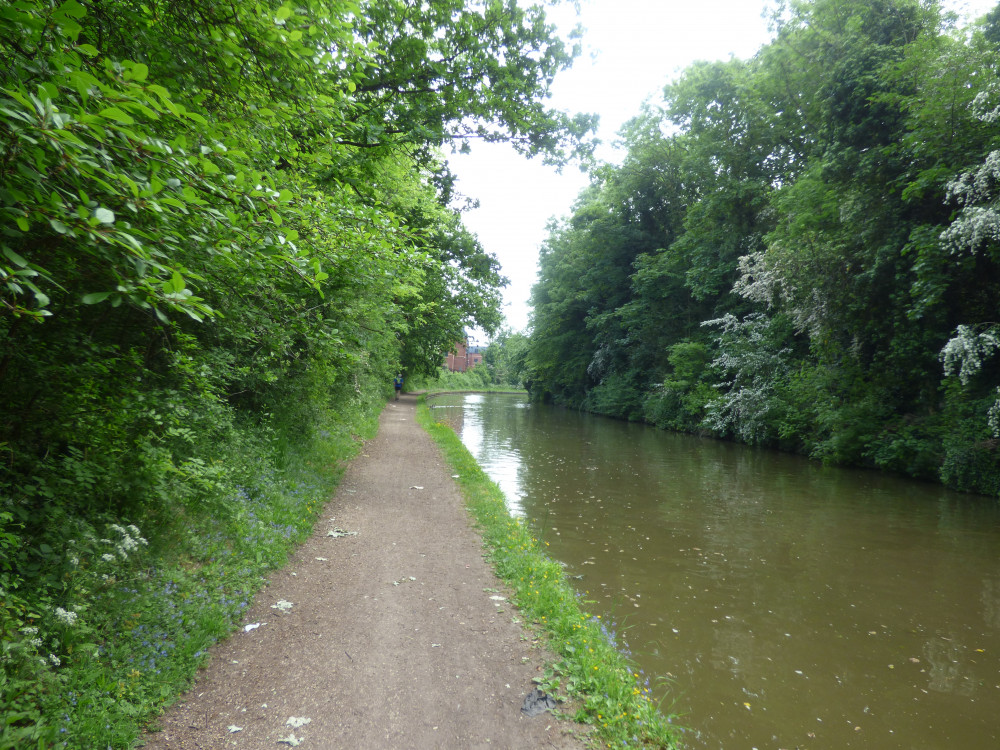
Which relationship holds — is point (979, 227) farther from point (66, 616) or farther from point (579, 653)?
point (66, 616)

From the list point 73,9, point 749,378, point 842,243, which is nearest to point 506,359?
point 749,378

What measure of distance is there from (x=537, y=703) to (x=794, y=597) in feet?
13.8

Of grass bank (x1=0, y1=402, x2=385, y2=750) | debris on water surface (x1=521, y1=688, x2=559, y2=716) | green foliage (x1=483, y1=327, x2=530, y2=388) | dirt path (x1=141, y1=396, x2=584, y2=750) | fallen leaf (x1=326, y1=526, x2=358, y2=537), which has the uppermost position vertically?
green foliage (x1=483, y1=327, x2=530, y2=388)

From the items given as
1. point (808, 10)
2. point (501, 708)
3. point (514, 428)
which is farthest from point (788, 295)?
point (501, 708)

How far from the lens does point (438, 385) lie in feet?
201

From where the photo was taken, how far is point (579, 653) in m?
4.20

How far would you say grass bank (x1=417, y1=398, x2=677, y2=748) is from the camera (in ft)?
11.5

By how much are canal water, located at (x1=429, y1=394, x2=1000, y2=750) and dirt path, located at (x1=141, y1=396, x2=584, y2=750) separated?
1.35m

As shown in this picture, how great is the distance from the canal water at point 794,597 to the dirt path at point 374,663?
1348 millimetres

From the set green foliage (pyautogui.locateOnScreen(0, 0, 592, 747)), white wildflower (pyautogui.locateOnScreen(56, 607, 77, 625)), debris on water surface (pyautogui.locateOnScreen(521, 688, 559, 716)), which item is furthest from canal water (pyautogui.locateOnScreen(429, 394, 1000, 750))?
white wildflower (pyautogui.locateOnScreen(56, 607, 77, 625))

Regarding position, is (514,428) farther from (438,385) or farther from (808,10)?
(438,385)

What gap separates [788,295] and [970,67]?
22.0ft

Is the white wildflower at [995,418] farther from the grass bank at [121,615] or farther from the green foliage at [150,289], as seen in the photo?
the grass bank at [121,615]

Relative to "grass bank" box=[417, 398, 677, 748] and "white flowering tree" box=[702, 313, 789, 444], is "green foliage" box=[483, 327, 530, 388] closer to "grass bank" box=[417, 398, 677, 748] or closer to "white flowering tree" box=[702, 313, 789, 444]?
"white flowering tree" box=[702, 313, 789, 444]
